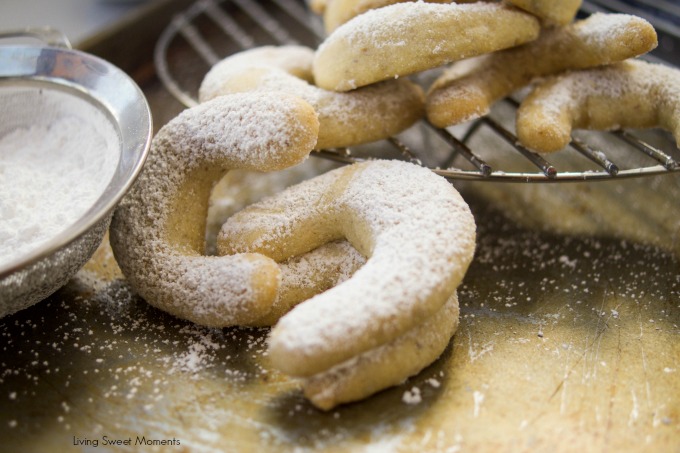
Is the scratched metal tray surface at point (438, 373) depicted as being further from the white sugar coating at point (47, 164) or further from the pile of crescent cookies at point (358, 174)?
the white sugar coating at point (47, 164)

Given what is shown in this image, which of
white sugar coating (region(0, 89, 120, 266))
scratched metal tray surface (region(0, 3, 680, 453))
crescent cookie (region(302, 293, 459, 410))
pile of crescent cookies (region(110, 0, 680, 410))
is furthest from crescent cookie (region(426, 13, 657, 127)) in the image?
white sugar coating (region(0, 89, 120, 266))

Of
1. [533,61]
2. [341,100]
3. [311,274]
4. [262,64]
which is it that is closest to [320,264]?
[311,274]

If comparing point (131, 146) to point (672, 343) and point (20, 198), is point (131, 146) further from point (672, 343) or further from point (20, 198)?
point (672, 343)

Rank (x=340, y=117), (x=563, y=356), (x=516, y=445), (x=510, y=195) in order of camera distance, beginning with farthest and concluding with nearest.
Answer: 1. (x=510, y=195)
2. (x=340, y=117)
3. (x=563, y=356)
4. (x=516, y=445)

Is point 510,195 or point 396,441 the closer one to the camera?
point 396,441

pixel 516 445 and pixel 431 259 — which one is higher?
pixel 431 259

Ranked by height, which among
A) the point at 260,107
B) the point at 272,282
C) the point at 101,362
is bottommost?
the point at 101,362

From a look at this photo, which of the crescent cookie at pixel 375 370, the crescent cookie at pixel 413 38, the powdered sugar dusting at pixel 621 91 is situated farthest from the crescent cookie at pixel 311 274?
Result: the powdered sugar dusting at pixel 621 91

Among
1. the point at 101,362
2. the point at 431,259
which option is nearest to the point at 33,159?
the point at 101,362

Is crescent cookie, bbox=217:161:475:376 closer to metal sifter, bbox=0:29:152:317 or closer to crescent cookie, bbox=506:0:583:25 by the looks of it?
metal sifter, bbox=0:29:152:317
